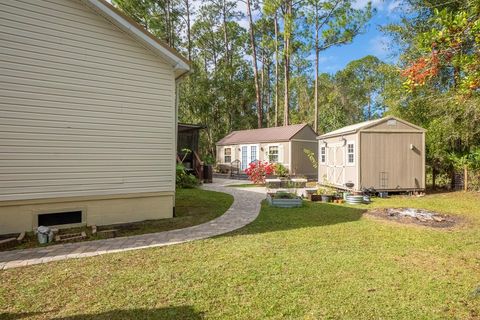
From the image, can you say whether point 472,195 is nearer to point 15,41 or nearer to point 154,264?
point 154,264

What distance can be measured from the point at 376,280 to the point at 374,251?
117cm

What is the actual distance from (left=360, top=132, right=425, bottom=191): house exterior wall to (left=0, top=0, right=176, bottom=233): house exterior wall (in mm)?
7493

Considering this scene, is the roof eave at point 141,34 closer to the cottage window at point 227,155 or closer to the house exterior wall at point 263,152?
the house exterior wall at point 263,152

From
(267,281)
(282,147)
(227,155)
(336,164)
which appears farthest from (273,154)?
(267,281)

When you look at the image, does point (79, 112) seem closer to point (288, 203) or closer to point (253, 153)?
point (288, 203)

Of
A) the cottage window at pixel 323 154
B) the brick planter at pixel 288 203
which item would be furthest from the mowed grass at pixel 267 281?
the cottage window at pixel 323 154

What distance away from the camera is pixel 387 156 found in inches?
428

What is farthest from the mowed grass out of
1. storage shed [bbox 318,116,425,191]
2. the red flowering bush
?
the red flowering bush

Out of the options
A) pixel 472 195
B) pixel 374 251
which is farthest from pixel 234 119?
pixel 374 251

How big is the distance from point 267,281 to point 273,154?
51.9 ft

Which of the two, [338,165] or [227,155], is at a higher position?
[227,155]

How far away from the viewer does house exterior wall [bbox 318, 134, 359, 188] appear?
36.1 ft

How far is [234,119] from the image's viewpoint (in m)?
33.2

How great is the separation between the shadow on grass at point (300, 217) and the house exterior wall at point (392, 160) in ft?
9.40
